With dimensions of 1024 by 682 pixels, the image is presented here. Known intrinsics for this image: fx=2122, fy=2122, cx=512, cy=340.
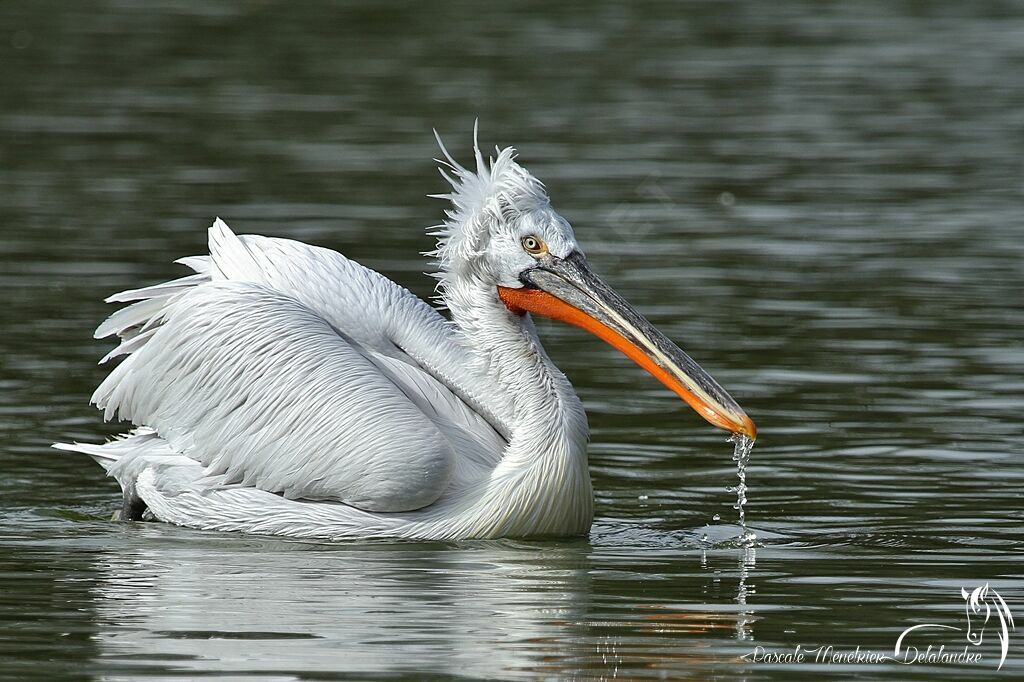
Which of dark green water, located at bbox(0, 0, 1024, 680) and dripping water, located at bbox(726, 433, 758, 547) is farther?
dripping water, located at bbox(726, 433, 758, 547)

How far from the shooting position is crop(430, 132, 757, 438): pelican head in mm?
6621

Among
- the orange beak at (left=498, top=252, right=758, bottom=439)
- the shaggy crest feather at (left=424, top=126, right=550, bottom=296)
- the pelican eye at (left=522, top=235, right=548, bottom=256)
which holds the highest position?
the shaggy crest feather at (left=424, top=126, right=550, bottom=296)

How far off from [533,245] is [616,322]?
0.39 meters

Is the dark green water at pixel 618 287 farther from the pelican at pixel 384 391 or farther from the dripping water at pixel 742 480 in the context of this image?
the pelican at pixel 384 391

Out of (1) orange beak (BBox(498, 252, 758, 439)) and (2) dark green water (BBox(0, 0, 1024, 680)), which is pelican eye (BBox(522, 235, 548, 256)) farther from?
(2) dark green water (BBox(0, 0, 1024, 680))

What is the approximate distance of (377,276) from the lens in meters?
7.46

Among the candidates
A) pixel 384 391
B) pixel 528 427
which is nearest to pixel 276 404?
pixel 384 391

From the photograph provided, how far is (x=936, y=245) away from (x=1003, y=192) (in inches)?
73.1

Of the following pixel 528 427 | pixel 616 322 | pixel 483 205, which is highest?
pixel 483 205

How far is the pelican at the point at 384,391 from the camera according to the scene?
6574mm

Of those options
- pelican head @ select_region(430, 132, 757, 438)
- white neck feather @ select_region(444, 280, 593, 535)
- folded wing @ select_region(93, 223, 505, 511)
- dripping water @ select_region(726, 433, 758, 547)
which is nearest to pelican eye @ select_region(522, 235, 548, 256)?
pelican head @ select_region(430, 132, 757, 438)

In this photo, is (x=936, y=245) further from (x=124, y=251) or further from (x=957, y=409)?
(x=124, y=251)

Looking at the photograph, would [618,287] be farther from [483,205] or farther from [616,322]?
[616,322]

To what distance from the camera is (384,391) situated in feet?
21.8
